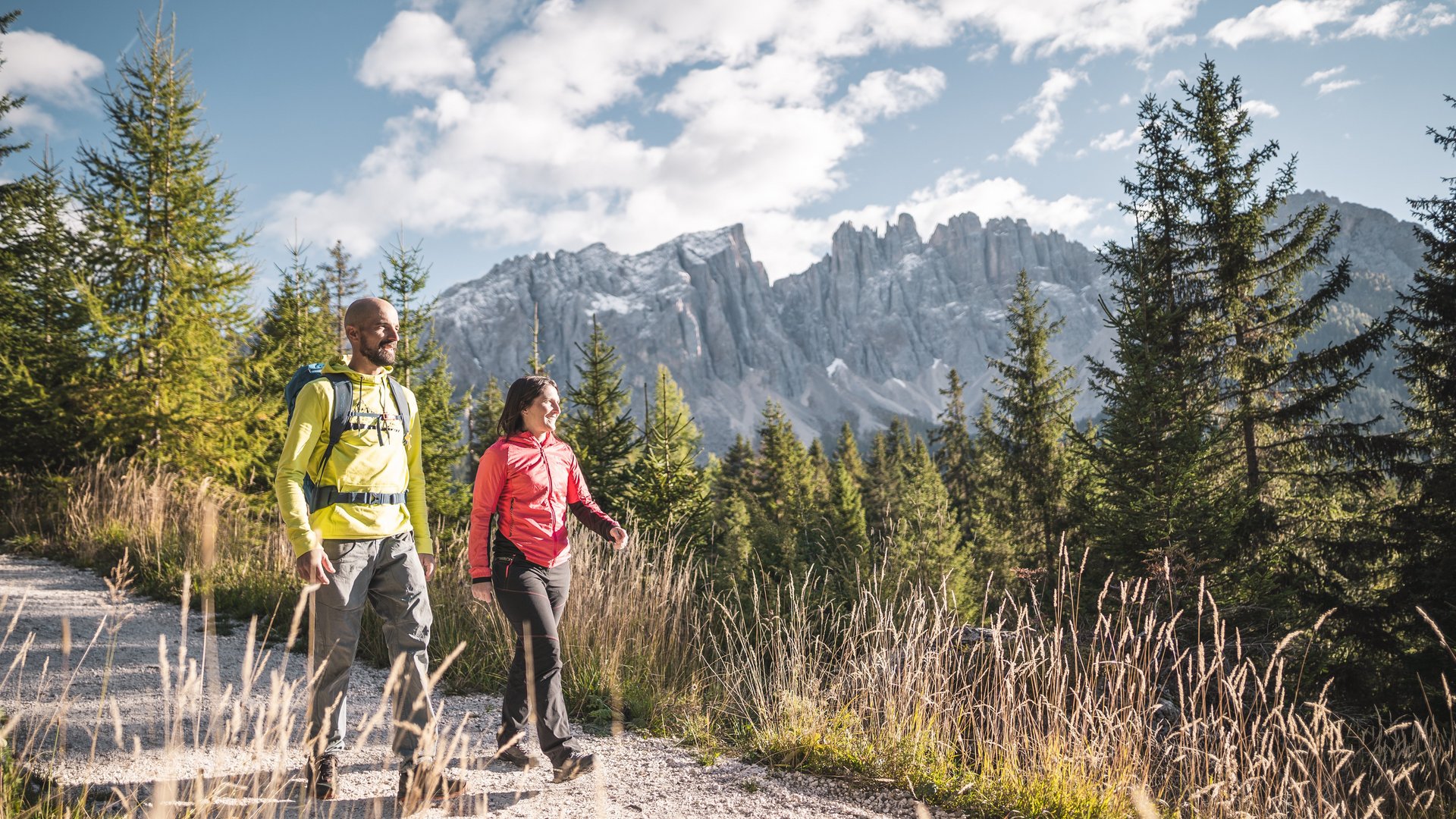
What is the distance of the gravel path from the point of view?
2.54m

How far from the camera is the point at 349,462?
2.94 meters

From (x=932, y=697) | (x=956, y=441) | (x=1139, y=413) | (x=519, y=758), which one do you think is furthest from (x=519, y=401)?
(x=956, y=441)

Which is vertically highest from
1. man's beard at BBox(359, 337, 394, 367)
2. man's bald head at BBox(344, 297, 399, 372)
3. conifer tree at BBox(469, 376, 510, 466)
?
conifer tree at BBox(469, 376, 510, 466)

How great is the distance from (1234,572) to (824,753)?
8.72m

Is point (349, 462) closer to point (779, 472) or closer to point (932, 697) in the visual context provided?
point (932, 697)

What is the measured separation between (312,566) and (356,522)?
34cm

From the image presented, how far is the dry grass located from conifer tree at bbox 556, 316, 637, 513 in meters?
8.11

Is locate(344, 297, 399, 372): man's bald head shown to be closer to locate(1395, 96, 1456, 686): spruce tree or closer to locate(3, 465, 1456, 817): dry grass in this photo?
locate(3, 465, 1456, 817): dry grass

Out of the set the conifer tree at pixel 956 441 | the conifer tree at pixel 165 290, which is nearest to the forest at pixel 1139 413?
the conifer tree at pixel 165 290

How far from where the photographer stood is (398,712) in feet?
9.68

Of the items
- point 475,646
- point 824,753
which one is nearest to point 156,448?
point 475,646

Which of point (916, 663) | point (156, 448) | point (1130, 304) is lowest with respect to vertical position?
point (916, 663)

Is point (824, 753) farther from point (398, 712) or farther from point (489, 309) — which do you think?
point (489, 309)

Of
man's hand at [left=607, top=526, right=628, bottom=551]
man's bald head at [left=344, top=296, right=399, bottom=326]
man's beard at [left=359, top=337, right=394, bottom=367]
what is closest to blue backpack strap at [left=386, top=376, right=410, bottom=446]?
man's beard at [left=359, top=337, right=394, bottom=367]
